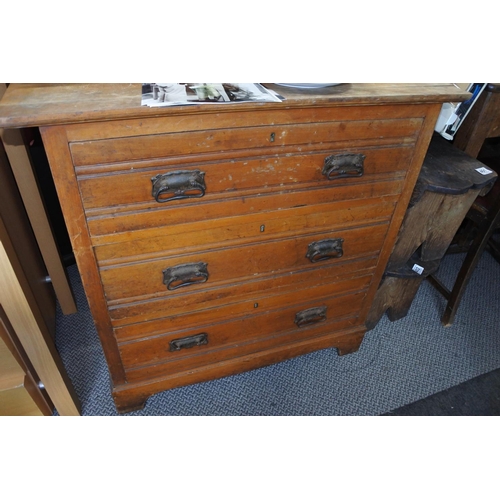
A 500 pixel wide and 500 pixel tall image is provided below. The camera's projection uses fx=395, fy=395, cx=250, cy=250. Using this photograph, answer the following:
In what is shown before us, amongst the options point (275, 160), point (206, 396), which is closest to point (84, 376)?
point (206, 396)

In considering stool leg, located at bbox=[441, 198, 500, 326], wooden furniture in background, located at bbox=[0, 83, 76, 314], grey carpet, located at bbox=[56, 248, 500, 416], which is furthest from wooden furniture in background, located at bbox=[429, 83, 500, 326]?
wooden furniture in background, located at bbox=[0, 83, 76, 314]

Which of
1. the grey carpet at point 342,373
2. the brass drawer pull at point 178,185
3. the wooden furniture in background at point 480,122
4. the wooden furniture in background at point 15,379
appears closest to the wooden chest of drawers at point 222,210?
the brass drawer pull at point 178,185

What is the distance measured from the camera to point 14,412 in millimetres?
1163

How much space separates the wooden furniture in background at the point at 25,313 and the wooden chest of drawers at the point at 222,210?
0.55 feet

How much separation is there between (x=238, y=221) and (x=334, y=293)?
523 mm

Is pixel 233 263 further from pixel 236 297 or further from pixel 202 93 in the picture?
pixel 202 93

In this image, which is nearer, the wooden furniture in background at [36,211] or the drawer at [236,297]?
the drawer at [236,297]

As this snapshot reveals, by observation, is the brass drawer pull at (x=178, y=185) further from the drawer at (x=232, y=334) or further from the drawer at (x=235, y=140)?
the drawer at (x=232, y=334)

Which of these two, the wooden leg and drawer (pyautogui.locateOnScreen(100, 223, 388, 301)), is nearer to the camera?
drawer (pyautogui.locateOnScreen(100, 223, 388, 301))

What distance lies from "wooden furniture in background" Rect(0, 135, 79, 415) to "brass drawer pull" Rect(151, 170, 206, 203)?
0.39 meters

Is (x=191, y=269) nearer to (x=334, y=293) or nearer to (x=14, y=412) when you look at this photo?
(x=334, y=293)

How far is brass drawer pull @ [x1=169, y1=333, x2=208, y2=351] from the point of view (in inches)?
49.0

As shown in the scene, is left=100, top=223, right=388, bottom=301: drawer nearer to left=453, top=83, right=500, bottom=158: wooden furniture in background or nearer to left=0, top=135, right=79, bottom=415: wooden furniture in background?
left=0, top=135, right=79, bottom=415: wooden furniture in background

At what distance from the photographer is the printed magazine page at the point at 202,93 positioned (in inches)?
33.0
